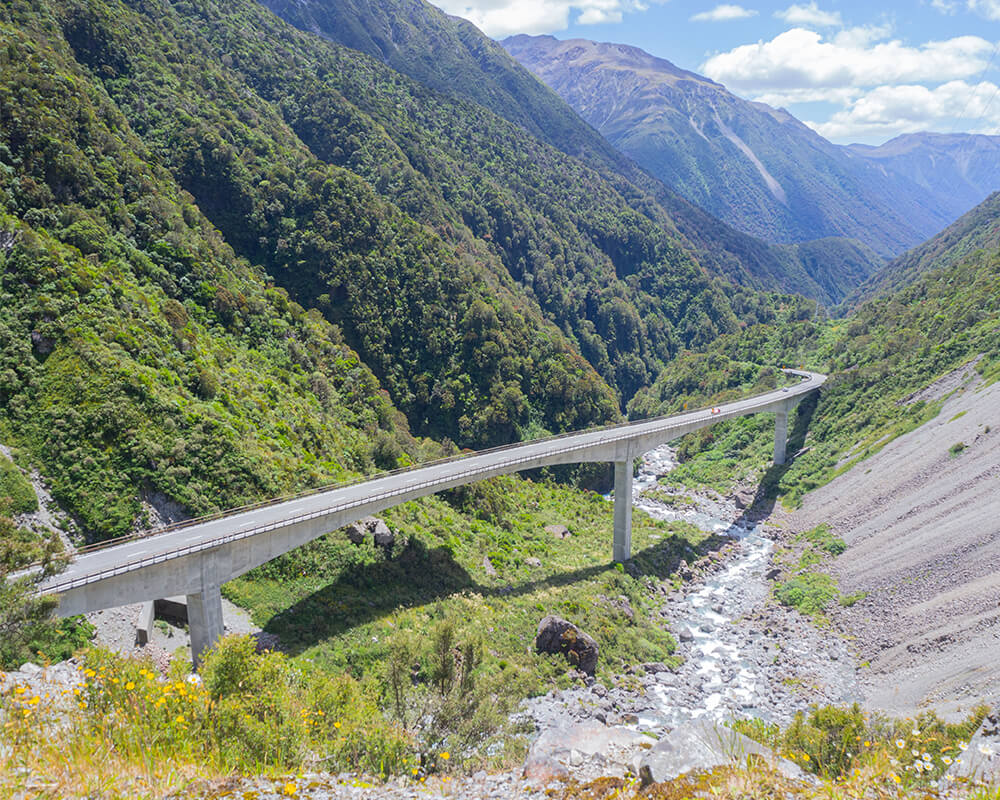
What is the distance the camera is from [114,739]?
8.82 m

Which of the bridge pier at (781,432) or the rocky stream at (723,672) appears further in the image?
the bridge pier at (781,432)

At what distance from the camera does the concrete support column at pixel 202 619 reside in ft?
89.7

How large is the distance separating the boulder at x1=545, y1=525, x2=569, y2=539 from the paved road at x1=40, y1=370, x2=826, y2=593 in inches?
349

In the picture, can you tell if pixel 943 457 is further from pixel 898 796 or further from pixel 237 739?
pixel 237 739

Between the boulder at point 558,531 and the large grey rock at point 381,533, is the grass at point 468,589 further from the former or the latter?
the boulder at point 558,531

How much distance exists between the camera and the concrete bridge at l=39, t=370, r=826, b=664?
2481cm

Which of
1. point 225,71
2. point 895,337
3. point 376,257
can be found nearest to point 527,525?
point 376,257

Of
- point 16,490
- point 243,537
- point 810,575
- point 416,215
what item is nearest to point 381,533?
point 243,537

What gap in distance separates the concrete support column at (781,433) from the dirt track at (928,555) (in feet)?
41.3

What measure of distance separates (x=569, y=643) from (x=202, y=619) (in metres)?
18.2

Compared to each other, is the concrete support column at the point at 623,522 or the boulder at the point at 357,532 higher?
the boulder at the point at 357,532

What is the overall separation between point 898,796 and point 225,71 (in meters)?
124

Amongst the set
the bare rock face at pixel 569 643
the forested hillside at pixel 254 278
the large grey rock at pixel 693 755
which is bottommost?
the bare rock face at pixel 569 643

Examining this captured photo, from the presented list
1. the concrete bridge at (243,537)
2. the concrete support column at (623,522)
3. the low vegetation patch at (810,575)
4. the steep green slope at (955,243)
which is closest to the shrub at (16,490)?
the concrete bridge at (243,537)
